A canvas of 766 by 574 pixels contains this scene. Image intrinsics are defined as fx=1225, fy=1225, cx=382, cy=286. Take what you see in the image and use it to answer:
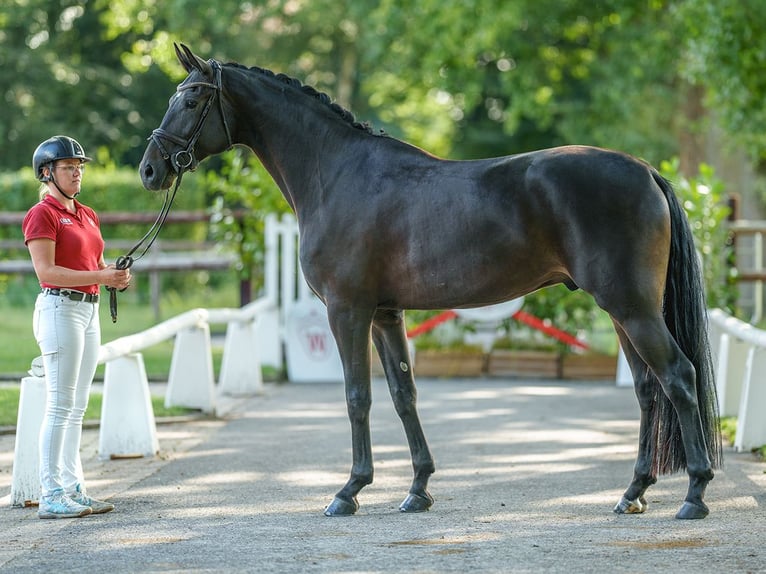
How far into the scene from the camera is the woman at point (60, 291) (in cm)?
626

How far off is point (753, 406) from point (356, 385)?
340cm

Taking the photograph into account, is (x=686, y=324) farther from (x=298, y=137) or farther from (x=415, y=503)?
(x=298, y=137)

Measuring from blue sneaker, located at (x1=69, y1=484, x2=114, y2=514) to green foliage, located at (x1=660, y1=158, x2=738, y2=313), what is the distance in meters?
8.58

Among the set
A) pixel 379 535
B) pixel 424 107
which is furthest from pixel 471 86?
pixel 424 107

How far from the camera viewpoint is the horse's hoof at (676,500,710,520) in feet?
19.6

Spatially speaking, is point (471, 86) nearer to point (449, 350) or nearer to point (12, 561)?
point (449, 350)

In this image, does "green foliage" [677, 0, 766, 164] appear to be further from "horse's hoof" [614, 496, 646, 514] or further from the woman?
the woman

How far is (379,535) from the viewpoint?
5.73 m

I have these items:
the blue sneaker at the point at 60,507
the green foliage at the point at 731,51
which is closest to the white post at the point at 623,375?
the green foliage at the point at 731,51

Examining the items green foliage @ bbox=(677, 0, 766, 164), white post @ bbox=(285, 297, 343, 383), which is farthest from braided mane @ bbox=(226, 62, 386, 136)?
green foliage @ bbox=(677, 0, 766, 164)

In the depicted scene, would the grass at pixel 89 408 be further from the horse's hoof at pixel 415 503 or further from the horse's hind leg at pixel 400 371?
the horse's hoof at pixel 415 503

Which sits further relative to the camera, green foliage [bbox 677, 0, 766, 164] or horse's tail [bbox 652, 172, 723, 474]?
green foliage [bbox 677, 0, 766, 164]

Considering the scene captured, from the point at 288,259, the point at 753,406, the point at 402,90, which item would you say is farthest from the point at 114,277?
the point at 402,90

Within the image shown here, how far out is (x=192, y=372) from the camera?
10.9m
